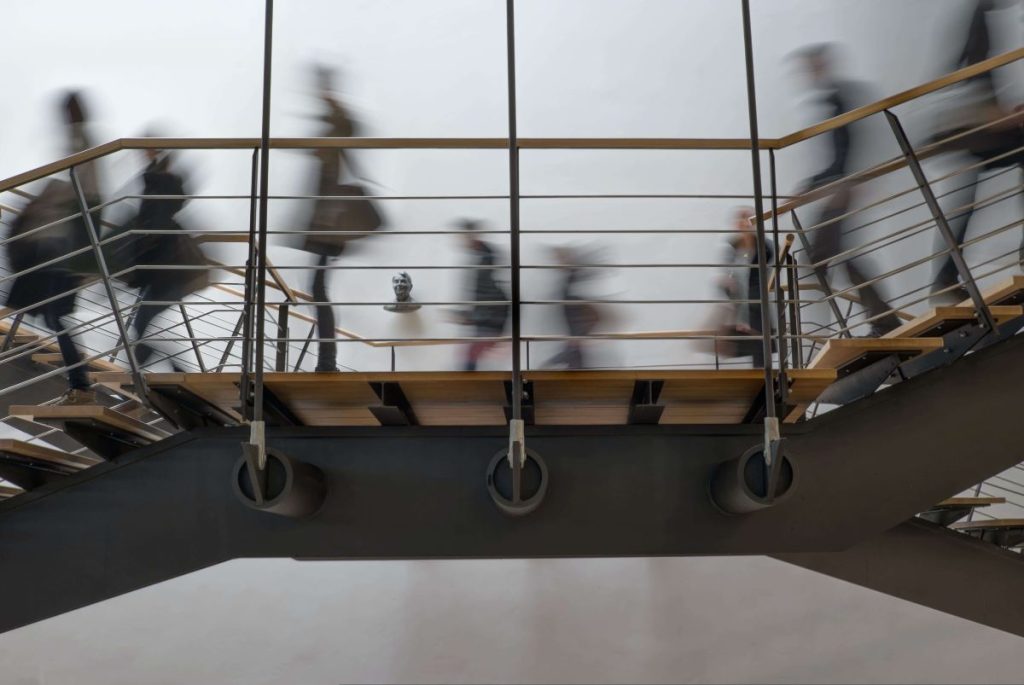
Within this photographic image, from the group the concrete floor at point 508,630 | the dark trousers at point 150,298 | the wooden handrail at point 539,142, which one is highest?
the wooden handrail at point 539,142

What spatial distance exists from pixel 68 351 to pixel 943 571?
9.29ft

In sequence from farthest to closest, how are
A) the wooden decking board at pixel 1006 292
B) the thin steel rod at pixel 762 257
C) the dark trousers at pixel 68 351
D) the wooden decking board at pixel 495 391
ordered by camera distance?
the dark trousers at pixel 68 351 → the wooden decking board at pixel 1006 292 → the wooden decking board at pixel 495 391 → the thin steel rod at pixel 762 257

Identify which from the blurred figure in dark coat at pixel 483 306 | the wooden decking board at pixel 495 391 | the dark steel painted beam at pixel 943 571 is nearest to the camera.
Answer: the wooden decking board at pixel 495 391

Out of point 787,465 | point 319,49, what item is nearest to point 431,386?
point 787,465

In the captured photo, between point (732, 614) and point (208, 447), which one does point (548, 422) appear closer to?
point (208, 447)

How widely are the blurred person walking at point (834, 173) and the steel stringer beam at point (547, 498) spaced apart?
89 cm

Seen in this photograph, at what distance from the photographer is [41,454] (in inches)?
90.4

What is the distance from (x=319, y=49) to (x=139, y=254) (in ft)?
10.6

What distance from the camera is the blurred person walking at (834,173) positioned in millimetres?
3320

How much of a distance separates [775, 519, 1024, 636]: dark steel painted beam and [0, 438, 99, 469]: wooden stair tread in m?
2.17

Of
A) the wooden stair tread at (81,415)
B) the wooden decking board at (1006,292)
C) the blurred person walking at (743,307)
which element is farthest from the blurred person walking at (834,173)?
the wooden stair tread at (81,415)

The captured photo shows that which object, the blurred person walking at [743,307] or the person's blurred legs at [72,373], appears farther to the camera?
the blurred person walking at [743,307]

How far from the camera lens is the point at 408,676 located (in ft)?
16.1

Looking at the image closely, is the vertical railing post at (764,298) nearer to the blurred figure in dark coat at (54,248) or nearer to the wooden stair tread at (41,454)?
the wooden stair tread at (41,454)
